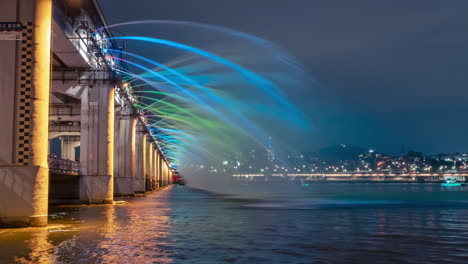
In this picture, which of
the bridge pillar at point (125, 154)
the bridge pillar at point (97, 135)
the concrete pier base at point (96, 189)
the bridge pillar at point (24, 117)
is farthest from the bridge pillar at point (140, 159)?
the bridge pillar at point (24, 117)

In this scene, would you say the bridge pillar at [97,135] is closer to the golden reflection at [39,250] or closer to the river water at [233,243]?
the river water at [233,243]

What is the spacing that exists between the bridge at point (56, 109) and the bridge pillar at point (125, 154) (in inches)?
4.0

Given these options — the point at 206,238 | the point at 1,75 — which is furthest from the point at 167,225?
the point at 1,75

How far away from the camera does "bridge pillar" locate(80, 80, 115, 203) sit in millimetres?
42156

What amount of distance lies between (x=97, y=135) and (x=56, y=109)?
17.5 m

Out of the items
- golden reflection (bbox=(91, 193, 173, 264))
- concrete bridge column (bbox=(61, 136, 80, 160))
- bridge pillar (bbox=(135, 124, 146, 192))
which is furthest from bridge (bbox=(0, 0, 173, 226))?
concrete bridge column (bbox=(61, 136, 80, 160))

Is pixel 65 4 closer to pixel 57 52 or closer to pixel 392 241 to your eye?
pixel 57 52

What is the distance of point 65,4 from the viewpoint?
31469mm

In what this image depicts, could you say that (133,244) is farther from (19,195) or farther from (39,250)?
(19,195)

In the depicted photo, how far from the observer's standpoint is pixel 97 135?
140 ft

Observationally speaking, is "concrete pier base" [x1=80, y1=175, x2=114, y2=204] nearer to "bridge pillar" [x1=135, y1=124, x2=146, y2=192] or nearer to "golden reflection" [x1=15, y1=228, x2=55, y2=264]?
"golden reflection" [x1=15, y1=228, x2=55, y2=264]

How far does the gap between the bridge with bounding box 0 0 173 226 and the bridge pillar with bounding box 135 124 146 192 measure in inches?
10.5

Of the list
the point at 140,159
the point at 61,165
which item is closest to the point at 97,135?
the point at 61,165

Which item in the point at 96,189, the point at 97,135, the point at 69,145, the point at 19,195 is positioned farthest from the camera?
the point at 69,145
